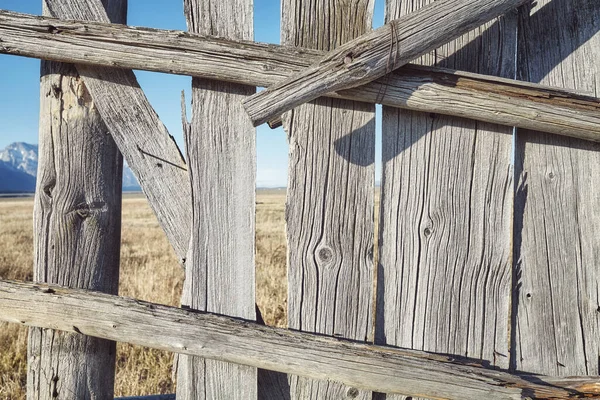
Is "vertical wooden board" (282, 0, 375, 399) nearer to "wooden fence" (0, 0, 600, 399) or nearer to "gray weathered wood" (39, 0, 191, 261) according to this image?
"wooden fence" (0, 0, 600, 399)

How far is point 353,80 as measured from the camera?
60.2 inches

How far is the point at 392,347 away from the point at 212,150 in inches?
42.1

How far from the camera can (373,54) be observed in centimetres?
152

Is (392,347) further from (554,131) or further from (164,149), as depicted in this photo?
(164,149)

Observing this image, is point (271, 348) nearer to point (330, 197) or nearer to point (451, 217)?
point (330, 197)

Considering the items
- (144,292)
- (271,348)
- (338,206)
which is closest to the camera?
(271,348)

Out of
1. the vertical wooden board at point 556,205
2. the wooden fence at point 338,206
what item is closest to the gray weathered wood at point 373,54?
the wooden fence at point 338,206

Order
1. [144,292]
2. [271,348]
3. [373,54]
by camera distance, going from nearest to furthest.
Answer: [373,54] < [271,348] < [144,292]

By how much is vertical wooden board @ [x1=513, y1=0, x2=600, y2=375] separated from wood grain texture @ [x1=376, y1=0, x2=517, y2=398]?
0.09 m

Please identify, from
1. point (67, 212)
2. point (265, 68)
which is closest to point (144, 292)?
point (67, 212)

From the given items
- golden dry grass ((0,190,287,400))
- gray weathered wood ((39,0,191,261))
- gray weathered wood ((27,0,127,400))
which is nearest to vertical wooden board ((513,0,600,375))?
gray weathered wood ((39,0,191,261))

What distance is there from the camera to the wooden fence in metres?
1.63

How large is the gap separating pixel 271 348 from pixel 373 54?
44.7 inches

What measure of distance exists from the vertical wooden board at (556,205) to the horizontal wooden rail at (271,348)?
10.3 inches
